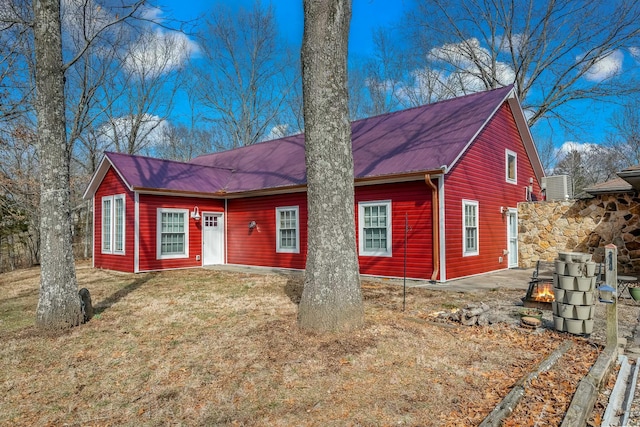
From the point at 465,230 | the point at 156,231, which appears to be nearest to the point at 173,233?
the point at 156,231

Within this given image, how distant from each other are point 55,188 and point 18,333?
200 centimetres

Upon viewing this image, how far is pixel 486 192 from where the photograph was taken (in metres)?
12.0

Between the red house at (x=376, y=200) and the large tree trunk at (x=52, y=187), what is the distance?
22.7ft

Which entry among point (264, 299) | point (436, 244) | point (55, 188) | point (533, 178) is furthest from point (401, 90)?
point (55, 188)

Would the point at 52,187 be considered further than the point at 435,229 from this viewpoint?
No

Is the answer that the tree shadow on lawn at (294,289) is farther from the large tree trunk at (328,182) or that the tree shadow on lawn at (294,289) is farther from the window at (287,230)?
the large tree trunk at (328,182)

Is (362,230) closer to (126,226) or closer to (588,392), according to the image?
(126,226)

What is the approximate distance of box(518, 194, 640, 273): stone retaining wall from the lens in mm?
11656

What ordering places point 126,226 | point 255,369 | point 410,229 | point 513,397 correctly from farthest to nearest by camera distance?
point 126,226
point 410,229
point 255,369
point 513,397

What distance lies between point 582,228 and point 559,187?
5.64 ft

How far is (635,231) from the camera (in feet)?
38.0

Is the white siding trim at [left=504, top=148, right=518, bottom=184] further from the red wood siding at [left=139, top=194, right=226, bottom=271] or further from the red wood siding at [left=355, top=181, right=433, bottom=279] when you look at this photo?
the red wood siding at [left=139, top=194, right=226, bottom=271]

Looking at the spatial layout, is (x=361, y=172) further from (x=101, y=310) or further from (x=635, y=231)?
(x=635, y=231)

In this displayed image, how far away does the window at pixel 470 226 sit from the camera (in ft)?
35.3
